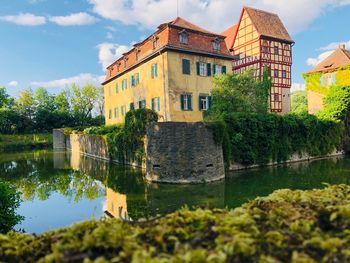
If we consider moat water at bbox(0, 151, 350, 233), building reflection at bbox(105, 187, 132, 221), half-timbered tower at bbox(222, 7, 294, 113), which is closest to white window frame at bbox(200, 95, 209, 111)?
moat water at bbox(0, 151, 350, 233)

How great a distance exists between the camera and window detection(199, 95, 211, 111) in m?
25.6

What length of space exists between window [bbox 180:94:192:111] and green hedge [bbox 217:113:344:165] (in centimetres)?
571

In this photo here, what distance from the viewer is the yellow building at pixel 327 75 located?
3359 centimetres

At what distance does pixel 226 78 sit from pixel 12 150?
1619 inches

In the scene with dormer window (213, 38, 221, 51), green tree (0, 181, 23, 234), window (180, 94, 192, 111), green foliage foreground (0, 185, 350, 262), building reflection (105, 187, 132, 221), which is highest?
dormer window (213, 38, 221, 51)

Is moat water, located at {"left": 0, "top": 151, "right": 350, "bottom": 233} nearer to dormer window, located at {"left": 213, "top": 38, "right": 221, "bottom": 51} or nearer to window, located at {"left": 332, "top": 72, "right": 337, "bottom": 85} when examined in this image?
dormer window, located at {"left": 213, "top": 38, "right": 221, "bottom": 51}

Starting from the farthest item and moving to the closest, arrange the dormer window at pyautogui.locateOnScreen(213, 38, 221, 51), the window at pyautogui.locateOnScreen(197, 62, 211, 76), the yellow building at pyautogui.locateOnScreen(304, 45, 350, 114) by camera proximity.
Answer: the yellow building at pyautogui.locateOnScreen(304, 45, 350, 114) < the dormer window at pyautogui.locateOnScreen(213, 38, 221, 51) < the window at pyautogui.locateOnScreen(197, 62, 211, 76)

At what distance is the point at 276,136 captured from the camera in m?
22.7

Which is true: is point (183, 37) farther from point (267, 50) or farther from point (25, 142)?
point (25, 142)

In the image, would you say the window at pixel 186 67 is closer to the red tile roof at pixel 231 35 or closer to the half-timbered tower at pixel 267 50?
the half-timbered tower at pixel 267 50

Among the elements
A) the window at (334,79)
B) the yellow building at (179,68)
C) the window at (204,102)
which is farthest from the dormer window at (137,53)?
the window at (334,79)

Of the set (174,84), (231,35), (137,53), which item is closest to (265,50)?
(231,35)

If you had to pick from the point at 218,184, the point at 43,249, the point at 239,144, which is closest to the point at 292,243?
the point at 43,249

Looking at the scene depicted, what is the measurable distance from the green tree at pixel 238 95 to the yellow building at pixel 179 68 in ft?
8.49
